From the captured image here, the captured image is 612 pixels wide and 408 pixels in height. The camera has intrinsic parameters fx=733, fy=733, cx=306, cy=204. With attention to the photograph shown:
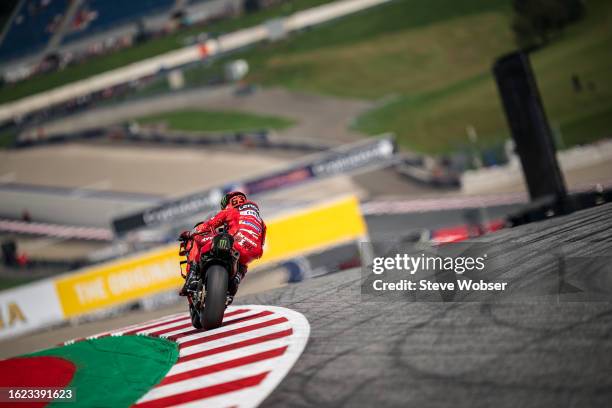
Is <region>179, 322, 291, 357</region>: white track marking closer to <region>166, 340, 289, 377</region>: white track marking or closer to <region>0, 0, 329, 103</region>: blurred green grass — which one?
<region>166, 340, 289, 377</region>: white track marking

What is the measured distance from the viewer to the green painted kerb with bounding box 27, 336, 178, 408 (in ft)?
22.9

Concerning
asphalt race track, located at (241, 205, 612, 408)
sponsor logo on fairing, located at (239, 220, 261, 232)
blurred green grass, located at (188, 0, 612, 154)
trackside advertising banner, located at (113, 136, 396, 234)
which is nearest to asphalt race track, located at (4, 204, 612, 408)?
asphalt race track, located at (241, 205, 612, 408)

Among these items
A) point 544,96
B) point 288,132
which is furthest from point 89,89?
point 544,96

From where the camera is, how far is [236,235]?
940 cm

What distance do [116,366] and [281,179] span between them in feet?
93.8

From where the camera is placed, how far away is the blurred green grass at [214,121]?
50.5 m

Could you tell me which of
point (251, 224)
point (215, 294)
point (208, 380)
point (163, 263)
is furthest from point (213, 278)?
point (163, 263)

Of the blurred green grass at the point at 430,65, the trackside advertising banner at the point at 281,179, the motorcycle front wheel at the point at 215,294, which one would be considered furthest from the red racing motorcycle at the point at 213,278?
the blurred green grass at the point at 430,65

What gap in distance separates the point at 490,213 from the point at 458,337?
2429cm

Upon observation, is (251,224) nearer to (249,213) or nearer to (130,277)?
(249,213)

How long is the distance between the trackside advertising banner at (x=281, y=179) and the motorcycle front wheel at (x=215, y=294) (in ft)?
85.0

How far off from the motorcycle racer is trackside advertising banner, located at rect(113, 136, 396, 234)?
83.8 ft

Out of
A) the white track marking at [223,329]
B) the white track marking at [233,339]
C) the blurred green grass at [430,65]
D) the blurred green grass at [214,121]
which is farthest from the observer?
the blurred green grass at [214,121]

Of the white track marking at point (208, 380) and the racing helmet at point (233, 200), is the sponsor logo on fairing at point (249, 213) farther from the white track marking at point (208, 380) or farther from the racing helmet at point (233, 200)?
the white track marking at point (208, 380)
